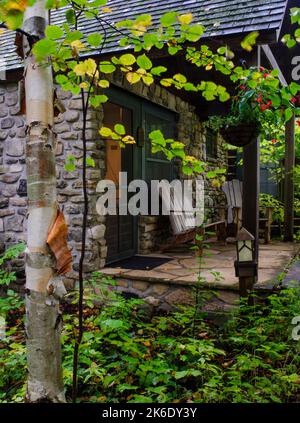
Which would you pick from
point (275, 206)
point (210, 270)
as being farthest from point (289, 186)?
point (210, 270)

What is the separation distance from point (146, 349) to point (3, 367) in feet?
3.06

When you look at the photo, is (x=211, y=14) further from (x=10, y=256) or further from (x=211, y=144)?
(x=211, y=144)

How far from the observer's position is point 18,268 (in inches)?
181

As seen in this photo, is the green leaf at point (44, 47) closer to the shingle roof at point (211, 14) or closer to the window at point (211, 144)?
the shingle roof at point (211, 14)

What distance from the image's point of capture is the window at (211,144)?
7938 millimetres

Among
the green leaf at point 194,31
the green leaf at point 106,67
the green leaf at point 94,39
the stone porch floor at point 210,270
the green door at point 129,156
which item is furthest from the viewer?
the green door at point 129,156

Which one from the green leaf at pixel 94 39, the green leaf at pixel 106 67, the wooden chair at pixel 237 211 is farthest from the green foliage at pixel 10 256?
the wooden chair at pixel 237 211

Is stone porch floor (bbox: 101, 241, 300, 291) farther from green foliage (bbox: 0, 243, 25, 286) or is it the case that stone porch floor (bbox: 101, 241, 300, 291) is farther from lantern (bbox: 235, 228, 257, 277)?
green foliage (bbox: 0, 243, 25, 286)

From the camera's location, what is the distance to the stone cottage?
3.76 m

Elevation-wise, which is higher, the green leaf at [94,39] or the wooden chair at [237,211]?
the green leaf at [94,39]

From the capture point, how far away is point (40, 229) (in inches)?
59.7

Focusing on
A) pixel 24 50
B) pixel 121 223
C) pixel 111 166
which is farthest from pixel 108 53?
pixel 24 50

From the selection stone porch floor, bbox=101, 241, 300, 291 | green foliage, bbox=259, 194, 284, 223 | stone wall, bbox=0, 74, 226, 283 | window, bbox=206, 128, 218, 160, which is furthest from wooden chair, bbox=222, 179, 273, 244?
stone wall, bbox=0, 74, 226, 283

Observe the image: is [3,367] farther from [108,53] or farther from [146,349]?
[108,53]
